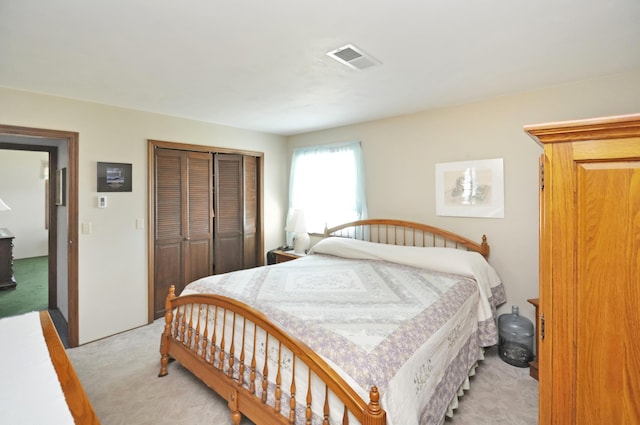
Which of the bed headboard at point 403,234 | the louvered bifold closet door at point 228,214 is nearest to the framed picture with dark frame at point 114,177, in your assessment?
the louvered bifold closet door at point 228,214

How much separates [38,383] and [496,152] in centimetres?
361

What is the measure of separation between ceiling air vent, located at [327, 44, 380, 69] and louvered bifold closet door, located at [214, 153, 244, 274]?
2.57 m

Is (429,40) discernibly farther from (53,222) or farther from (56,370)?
(53,222)

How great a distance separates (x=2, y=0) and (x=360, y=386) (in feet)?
8.27

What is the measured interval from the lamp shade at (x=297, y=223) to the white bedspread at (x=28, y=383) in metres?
3.03

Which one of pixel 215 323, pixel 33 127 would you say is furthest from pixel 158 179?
pixel 215 323

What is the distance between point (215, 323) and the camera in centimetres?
214

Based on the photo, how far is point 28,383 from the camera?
3.72ft

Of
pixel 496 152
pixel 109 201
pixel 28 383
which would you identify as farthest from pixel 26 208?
pixel 496 152

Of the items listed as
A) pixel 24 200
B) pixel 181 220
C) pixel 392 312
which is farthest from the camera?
pixel 24 200

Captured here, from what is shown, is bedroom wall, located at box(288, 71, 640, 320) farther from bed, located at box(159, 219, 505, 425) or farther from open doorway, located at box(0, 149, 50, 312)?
open doorway, located at box(0, 149, 50, 312)

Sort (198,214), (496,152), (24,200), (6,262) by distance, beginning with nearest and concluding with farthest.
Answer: (496,152) → (198,214) → (6,262) → (24,200)

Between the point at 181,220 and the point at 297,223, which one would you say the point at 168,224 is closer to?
the point at 181,220

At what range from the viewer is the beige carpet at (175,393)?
80.8 inches
